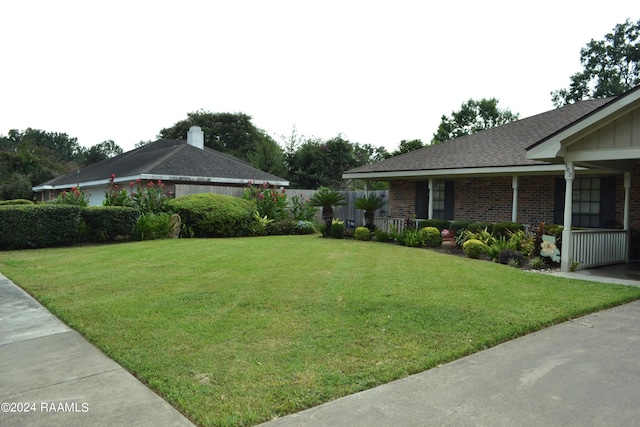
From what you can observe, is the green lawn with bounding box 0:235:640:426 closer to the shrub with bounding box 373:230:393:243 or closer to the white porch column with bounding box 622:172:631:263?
the white porch column with bounding box 622:172:631:263

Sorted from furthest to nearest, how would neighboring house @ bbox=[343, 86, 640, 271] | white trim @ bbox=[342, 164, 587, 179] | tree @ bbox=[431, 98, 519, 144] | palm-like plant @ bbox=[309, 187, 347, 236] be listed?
1. tree @ bbox=[431, 98, 519, 144]
2. palm-like plant @ bbox=[309, 187, 347, 236]
3. white trim @ bbox=[342, 164, 587, 179]
4. neighboring house @ bbox=[343, 86, 640, 271]

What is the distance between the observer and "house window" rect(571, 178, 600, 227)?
499 inches

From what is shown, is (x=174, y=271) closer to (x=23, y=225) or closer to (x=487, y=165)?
(x=23, y=225)

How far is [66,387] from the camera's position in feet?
11.8

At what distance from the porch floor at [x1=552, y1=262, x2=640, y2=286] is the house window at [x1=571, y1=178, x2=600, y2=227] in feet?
8.00

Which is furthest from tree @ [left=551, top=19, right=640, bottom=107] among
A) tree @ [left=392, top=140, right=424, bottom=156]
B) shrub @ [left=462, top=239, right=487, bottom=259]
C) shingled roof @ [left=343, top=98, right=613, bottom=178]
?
shrub @ [left=462, top=239, right=487, bottom=259]

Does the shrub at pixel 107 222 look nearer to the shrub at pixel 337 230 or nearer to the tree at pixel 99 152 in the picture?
the shrub at pixel 337 230

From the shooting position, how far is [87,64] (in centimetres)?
1545

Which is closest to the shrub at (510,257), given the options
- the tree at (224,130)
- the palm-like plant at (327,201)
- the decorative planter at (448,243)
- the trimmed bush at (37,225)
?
the decorative planter at (448,243)

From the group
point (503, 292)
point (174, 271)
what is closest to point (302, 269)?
point (174, 271)

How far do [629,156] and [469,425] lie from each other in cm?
790

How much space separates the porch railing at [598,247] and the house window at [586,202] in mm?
1704

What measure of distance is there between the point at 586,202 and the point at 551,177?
1287 millimetres

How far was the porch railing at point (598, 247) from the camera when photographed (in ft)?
32.3
